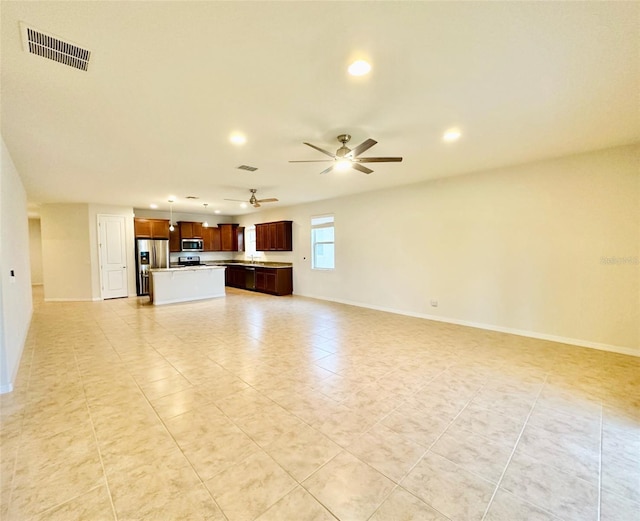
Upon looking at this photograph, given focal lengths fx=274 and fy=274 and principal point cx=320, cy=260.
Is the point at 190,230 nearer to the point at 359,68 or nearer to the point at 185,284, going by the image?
the point at 185,284

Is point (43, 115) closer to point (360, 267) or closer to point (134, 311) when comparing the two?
point (134, 311)

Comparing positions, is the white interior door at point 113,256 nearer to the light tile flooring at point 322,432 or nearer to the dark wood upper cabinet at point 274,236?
the dark wood upper cabinet at point 274,236

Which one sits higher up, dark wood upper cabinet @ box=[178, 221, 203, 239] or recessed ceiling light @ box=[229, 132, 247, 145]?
recessed ceiling light @ box=[229, 132, 247, 145]

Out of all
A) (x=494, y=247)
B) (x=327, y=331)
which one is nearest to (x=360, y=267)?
→ (x=327, y=331)

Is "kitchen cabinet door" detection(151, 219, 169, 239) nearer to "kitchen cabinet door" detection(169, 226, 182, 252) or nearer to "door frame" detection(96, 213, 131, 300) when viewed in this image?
"kitchen cabinet door" detection(169, 226, 182, 252)

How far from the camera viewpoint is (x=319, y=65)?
1.96 m

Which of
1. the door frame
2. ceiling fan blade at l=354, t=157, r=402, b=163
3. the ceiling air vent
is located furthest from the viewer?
the door frame

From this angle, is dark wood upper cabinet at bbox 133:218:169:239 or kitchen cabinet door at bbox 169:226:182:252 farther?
kitchen cabinet door at bbox 169:226:182:252

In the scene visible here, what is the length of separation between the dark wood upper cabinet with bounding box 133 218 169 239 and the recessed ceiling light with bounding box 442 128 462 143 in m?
8.71

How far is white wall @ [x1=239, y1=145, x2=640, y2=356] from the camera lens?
144 inches

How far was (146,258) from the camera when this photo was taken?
849 centimetres

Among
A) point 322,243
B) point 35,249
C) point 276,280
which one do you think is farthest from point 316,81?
point 35,249

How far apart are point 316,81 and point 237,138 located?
1.43 meters

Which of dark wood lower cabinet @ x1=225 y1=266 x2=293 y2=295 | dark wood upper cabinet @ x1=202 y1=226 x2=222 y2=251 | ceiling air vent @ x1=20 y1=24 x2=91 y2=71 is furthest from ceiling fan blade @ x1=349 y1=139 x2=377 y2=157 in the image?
dark wood upper cabinet @ x1=202 y1=226 x2=222 y2=251
